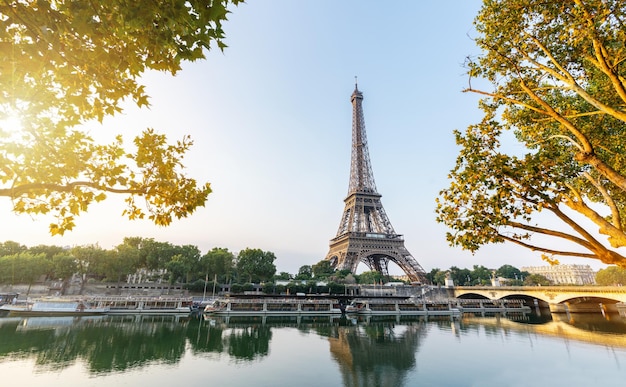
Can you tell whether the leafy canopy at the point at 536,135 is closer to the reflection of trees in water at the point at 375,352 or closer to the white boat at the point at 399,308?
the reflection of trees in water at the point at 375,352

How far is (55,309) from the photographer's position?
3750 cm

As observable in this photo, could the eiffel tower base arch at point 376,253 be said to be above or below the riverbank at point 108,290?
above

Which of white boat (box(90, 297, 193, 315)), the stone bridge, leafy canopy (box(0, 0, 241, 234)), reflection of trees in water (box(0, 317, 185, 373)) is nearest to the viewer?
leafy canopy (box(0, 0, 241, 234))

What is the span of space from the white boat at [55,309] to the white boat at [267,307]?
14.3 meters

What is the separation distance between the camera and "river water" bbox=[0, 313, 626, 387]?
1644cm

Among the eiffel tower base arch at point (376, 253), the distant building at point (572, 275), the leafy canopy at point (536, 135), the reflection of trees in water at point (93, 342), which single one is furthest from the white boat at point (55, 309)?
the distant building at point (572, 275)

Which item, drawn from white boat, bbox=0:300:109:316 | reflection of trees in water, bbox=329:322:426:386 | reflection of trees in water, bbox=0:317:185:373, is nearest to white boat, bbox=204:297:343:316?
reflection of trees in water, bbox=0:317:185:373

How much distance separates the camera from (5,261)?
5112cm

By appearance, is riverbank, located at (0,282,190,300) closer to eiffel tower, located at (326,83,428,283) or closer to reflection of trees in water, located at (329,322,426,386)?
eiffel tower, located at (326,83,428,283)

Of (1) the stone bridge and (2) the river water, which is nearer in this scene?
(2) the river water

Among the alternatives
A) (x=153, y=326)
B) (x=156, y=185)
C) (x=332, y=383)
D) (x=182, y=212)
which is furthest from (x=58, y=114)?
(x=153, y=326)

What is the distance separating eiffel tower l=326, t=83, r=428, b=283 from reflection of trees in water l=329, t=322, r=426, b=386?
29.2 m

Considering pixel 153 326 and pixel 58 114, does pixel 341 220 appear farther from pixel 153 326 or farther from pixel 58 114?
pixel 58 114

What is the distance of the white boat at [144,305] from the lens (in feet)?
138
